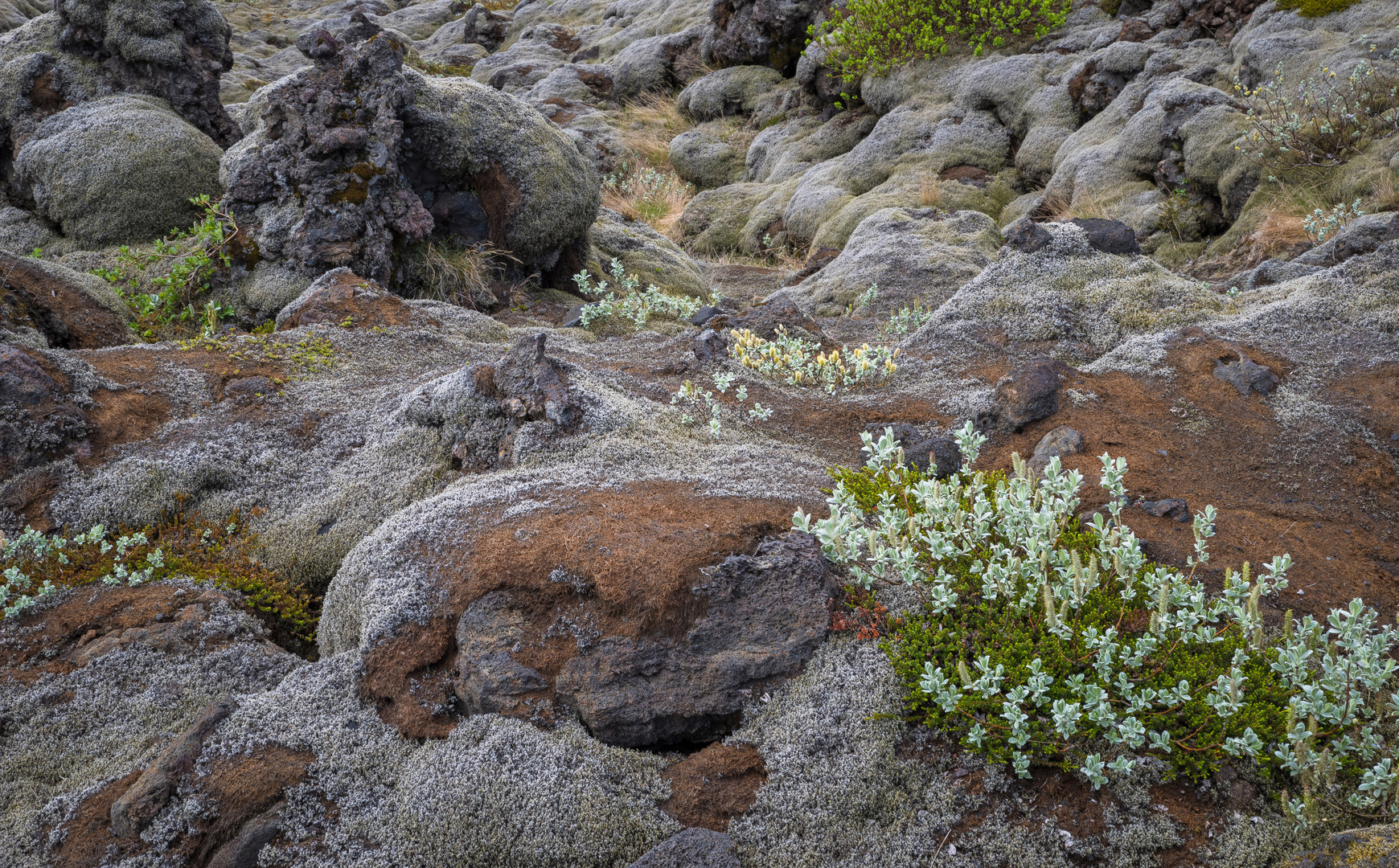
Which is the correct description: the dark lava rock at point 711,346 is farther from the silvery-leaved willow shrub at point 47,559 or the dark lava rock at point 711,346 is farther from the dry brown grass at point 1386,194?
the dry brown grass at point 1386,194

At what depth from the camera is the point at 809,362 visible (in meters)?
6.94

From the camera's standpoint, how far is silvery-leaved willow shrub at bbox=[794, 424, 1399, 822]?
253 cm

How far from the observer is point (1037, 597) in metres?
3.18

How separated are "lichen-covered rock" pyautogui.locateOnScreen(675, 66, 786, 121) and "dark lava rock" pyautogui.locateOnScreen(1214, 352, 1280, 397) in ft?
61.5

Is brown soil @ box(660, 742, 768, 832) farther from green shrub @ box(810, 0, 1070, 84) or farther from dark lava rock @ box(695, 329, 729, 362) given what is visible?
green shrub @ box(810, 0, 1070, 84)

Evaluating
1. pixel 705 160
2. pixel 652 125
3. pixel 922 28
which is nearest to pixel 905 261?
pixel 922 28

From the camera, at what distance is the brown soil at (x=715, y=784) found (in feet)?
9.25

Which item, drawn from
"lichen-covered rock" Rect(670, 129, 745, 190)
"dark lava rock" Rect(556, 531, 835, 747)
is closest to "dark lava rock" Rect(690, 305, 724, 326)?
"dark lava rock" Rect(556, 531, 835, 747)

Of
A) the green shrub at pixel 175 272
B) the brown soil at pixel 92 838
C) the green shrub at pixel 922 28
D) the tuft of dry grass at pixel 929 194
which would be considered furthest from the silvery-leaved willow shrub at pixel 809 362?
the green shrub at pixel 922 28

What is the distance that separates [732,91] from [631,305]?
51.4ft

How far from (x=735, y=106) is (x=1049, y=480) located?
2156 centimetres

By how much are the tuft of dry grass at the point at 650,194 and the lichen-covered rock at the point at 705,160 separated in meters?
0.33

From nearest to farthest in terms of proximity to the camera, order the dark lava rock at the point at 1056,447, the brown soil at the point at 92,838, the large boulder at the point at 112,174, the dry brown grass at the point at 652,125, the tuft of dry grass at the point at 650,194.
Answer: the brown soil at the point at 92,838 → the dark lava rock at the point at 1056,447 → the large boulder at the point at 112,174 → the tuft of dry grass at the point at 650,194 → the dry brown grass at the point at 652,125

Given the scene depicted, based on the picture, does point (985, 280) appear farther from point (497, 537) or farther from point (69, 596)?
point (69, 596)
